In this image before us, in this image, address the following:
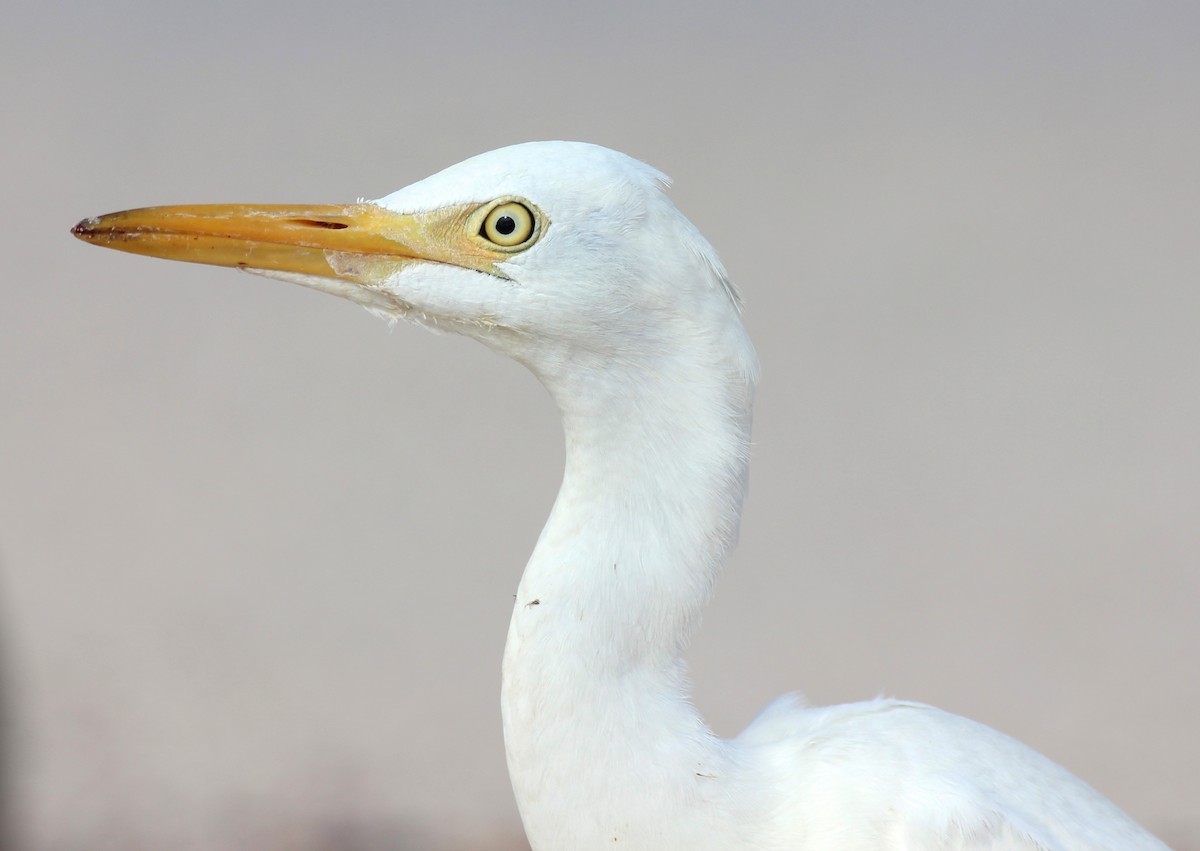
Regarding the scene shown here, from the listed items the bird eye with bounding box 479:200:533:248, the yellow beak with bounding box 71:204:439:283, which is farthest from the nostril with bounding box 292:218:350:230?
the bird eye with bounding box 479:200:533:248

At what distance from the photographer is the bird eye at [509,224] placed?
1472 mm

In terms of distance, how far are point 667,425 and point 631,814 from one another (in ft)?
1.48

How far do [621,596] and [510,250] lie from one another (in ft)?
1.36

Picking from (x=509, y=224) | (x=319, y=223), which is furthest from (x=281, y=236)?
(x=509, y=224)

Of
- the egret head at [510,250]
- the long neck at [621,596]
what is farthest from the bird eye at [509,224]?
the long neck at [621,596]

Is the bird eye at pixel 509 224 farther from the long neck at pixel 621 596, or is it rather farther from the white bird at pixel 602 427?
the long neck at pixel 621 596

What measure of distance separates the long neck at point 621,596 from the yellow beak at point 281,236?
0.80 ft

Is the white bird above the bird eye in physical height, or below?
below

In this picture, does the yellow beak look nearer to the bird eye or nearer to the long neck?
the bird eye

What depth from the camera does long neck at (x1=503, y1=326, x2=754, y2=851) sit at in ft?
4.96

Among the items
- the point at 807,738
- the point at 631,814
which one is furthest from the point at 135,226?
the point at 807,738

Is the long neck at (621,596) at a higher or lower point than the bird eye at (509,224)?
lower

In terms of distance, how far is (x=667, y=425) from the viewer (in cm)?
154

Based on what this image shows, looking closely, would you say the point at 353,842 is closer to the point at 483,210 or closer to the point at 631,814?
the point at 631,814
